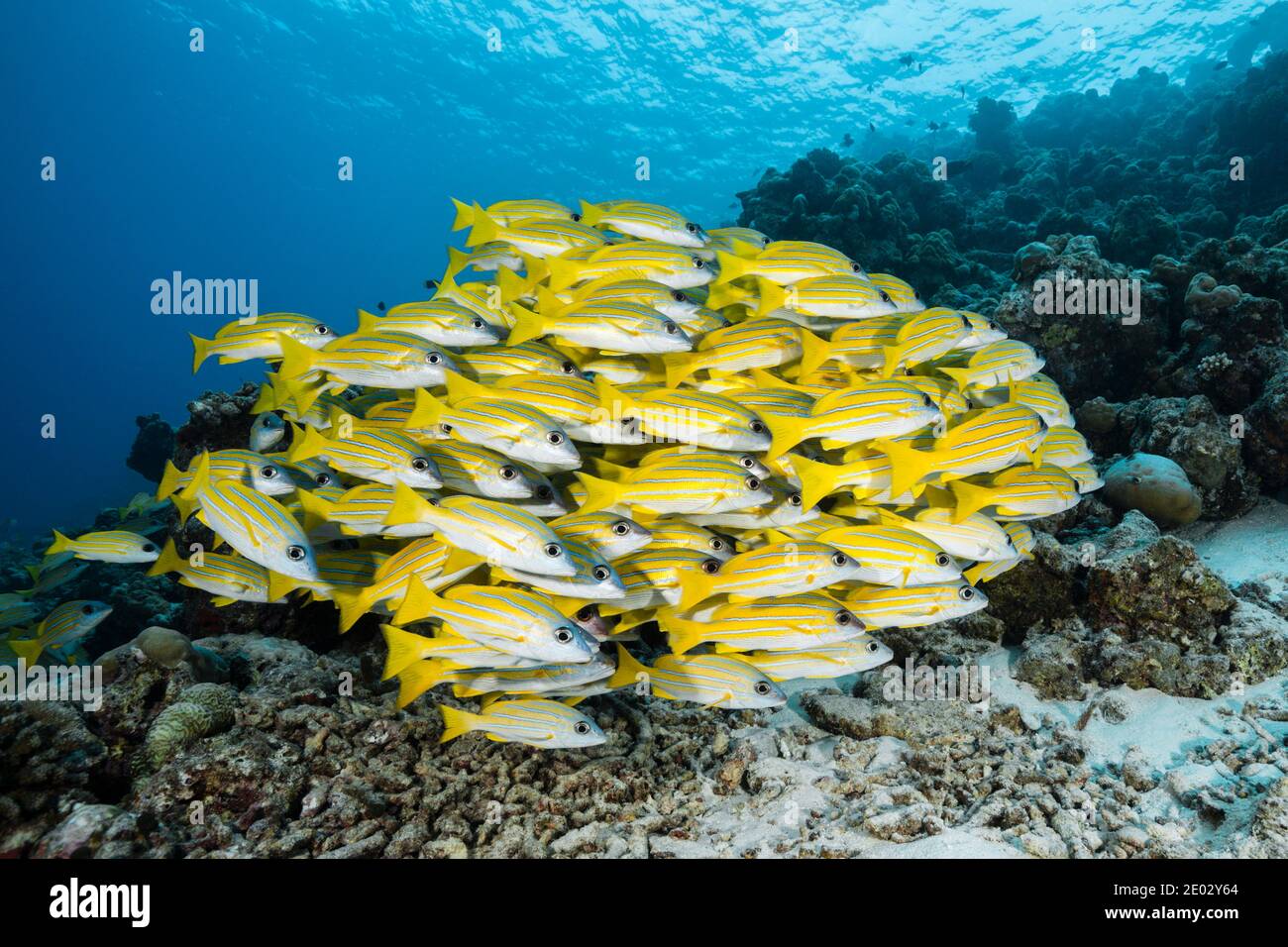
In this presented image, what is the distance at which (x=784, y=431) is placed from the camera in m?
3.35

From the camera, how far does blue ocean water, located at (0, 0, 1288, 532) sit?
4809 cm

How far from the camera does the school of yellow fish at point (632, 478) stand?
3029mm

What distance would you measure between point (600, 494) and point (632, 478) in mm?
183

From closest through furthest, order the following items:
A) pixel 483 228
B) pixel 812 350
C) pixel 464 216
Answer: pixel 812 350
pixel 483 228
pixel 464 216

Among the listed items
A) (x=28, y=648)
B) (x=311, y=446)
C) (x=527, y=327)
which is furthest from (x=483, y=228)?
(x=28, y=648)

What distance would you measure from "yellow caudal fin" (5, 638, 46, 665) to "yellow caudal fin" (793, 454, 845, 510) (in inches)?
267

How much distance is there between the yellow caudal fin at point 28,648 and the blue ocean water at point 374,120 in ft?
113

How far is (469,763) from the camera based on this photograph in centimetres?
405

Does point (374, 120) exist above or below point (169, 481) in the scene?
above

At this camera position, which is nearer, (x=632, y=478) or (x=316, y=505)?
(x=632, y=478)

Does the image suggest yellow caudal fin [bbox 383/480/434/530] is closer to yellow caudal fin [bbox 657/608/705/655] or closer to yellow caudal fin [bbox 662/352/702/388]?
yellow caudal fin [bbox 657/608/705/655]

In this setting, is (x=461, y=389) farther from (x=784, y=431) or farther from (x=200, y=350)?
(x=200, y=350)

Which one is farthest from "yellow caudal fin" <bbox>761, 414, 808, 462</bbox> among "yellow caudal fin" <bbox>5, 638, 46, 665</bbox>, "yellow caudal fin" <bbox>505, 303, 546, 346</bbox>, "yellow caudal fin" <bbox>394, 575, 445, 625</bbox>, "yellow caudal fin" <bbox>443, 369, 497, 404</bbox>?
"yellow caudal fin" <bbox>5, 638, 46, 665</bbox>

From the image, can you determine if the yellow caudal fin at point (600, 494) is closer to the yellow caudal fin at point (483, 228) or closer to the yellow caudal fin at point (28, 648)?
the yellow caudal fin at point (483, 228)
